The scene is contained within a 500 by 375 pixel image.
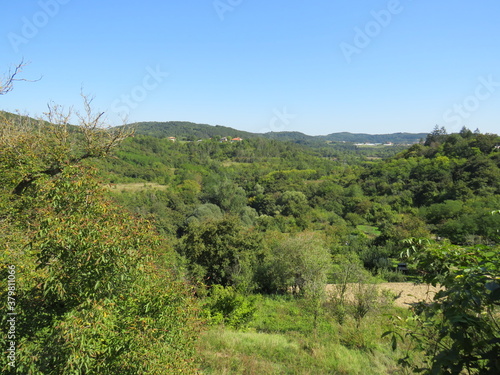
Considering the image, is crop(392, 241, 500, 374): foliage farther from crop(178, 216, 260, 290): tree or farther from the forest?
crop(178, 216, 260, 290): tree

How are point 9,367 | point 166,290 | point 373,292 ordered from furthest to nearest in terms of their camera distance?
1. point 373,292
2. point 166,290
3. point 9,367

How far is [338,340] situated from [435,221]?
3841 centimetres

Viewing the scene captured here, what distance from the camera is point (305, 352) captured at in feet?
26.5

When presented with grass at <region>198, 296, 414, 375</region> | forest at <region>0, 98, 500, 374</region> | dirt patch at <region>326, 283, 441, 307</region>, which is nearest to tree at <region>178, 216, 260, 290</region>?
forest at <region>0, 98, 500, 374</region>

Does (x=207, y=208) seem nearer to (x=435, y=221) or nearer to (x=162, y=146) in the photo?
(x=435, y=221)

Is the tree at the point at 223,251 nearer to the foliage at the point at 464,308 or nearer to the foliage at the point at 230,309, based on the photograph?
the foliage at the point at 230,309

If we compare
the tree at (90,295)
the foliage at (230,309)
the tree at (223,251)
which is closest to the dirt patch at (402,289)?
the foliage at (230,309)

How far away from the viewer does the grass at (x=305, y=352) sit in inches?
275

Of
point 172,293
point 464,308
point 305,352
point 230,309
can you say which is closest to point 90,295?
point 172,293

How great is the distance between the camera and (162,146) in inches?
4087

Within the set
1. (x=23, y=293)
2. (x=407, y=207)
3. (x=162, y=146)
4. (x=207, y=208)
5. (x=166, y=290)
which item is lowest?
(x=407, y=207)

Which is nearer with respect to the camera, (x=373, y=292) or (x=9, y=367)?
(x=9, y=367)

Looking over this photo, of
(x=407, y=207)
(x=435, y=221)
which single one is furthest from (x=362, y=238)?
(x=407, y=207)

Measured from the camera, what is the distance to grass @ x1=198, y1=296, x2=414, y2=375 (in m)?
6.98
